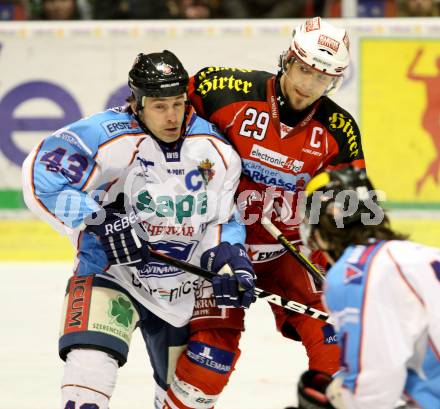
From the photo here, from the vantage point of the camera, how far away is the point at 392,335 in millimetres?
2609

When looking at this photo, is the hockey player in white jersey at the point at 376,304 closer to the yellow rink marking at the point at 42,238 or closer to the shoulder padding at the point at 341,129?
the shoulder padding at the point at 341,129

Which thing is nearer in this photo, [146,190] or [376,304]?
[376,304]

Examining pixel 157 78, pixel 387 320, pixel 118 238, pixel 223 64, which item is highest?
pixel 157 78

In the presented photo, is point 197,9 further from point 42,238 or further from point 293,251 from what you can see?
point 293,251

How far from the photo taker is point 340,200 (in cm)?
285

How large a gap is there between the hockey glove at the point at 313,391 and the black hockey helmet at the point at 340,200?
378 mm

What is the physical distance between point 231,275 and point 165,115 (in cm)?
57

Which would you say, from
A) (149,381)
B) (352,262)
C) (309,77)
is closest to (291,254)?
(309,77)

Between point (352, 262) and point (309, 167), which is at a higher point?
point (352, 262)

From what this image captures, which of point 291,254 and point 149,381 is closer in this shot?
point 291,254

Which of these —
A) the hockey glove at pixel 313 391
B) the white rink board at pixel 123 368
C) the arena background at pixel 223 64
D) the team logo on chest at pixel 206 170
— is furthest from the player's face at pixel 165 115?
the arena background at pixel 223 64

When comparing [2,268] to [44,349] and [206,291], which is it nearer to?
[44,349]

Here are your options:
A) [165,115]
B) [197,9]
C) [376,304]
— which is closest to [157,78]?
[165,115]

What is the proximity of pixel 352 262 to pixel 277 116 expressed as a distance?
1.39 meters
